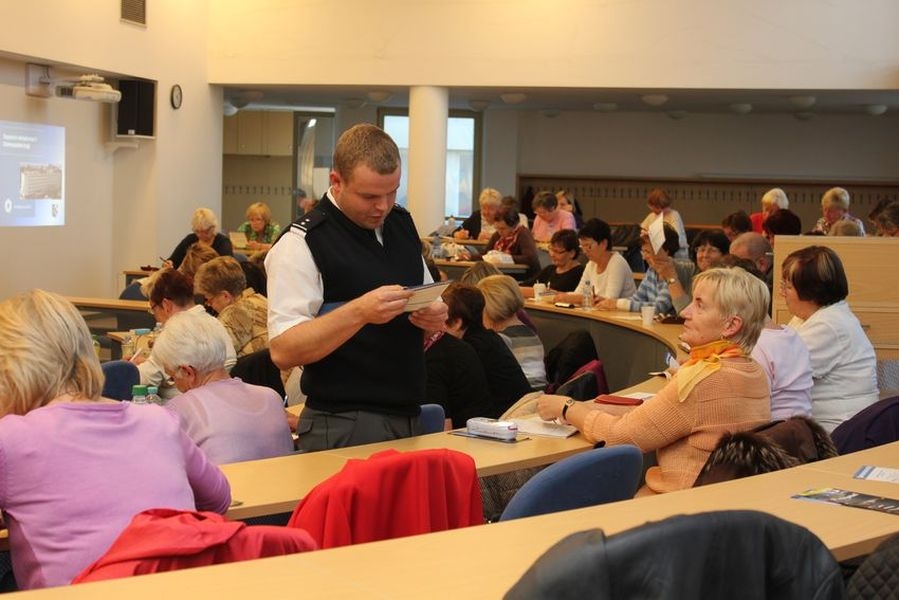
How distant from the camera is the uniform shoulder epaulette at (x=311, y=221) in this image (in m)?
3.47

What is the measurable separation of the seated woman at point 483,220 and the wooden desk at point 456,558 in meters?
9.87

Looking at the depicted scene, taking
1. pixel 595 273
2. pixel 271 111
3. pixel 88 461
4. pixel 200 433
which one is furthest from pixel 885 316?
pixel 271 111

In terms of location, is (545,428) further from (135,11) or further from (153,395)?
(135,11)

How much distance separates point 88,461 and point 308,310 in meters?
0.88

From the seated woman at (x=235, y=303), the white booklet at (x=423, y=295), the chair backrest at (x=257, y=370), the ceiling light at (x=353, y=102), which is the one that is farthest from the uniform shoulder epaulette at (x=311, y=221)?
the ceiling light at (x=353, y=102)

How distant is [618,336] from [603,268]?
3.53 ft

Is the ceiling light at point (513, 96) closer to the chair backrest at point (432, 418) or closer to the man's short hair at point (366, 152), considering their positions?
the chair backrest at point (432, 418)

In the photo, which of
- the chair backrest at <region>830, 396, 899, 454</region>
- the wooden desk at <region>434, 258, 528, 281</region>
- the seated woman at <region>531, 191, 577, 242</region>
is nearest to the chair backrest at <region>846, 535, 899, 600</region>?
the chair backrest at <region>830, 396, 899, 454</region>

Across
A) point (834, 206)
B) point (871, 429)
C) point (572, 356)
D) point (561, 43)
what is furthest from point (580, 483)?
point (561, 43)

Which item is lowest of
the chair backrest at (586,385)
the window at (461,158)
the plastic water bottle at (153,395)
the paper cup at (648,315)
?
the plastic water bottle at (153,395)

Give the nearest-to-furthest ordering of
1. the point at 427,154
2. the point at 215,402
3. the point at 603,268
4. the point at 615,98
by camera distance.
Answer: the point at 215,402 → the point at 603,268 → the point at 427,154 → the point at 615,98

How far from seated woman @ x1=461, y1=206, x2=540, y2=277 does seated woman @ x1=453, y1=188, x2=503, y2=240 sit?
0.54 meters

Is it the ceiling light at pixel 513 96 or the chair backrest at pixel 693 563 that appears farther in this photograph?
the ceiling light at pixel 513 96

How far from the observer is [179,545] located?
7.34 ft
